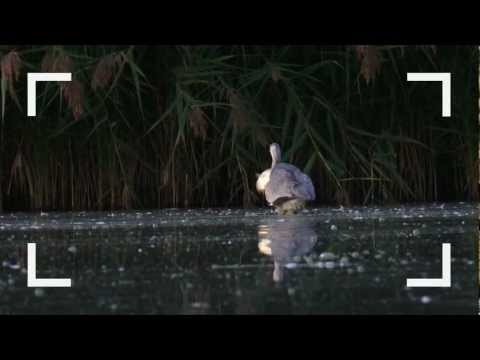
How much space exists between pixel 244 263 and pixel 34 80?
3.86m

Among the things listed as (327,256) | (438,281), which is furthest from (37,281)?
(438,281)

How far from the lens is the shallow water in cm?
379

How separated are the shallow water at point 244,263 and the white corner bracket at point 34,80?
42.5 inches

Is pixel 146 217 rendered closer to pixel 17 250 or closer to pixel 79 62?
pixel 79 62

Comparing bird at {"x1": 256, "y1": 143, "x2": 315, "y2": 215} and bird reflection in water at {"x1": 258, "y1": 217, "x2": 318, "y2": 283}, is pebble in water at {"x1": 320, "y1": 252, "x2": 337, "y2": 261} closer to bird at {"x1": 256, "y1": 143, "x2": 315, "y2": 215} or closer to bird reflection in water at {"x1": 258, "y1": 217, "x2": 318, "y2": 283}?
bird reflection in water at {"x1": 258, "y1": 217, "x2": 318, "y2": 283}

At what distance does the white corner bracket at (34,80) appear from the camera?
319 inches

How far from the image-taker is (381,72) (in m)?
8.88

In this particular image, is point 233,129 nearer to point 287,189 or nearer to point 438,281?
point 287,189

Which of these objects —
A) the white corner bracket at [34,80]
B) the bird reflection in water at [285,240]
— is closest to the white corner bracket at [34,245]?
the white corner bracket at [34,80]

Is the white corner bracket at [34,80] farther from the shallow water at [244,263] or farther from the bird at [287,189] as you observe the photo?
the bird at [287,189]

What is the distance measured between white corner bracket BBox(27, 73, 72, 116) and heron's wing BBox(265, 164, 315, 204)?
5.57ft

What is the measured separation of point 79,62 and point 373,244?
11.5 feet

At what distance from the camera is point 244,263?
4863 millimetres

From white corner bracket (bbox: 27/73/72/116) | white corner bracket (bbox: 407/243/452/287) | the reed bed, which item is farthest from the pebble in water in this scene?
white corner bracket (bbox: 27/73/72/116)
